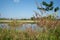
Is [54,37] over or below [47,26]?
below

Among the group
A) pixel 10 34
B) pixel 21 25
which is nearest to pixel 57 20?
pixel 21 25

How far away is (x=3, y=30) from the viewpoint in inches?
158

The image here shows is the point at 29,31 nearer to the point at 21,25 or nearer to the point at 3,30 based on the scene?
the point at 21,25

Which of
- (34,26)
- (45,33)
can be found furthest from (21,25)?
(45,33)

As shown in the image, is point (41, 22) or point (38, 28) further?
point (38, 28)

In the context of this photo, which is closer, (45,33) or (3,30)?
(45,33)

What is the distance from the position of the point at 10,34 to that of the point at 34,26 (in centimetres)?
50

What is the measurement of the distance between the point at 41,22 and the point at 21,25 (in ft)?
1.74

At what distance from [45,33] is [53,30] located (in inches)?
12.4

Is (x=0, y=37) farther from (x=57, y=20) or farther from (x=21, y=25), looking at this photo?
(x=57, y=20)

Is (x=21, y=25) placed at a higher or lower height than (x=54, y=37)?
higher

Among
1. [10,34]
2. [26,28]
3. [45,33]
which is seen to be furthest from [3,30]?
[45,33]

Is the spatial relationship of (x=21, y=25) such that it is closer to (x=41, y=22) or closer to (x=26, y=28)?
(x=26, y=28)

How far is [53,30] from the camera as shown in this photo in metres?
3.97
